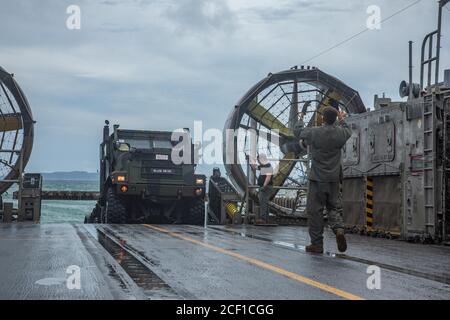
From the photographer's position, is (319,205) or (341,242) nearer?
(341,242)

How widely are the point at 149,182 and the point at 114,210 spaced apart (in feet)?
4.17

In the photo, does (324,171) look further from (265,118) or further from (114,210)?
(265,118)

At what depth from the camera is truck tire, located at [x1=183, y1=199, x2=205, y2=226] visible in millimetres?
18766

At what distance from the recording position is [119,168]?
18281 mm

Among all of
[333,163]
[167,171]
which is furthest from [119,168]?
[333,163]

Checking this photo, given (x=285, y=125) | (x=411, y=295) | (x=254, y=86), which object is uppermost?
Result: (x=254, y=86)

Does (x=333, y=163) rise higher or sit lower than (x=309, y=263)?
higher

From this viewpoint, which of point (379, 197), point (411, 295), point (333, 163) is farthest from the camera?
point (379, 197)

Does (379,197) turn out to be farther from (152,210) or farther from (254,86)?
(254,86)

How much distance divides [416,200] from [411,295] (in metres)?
7.22

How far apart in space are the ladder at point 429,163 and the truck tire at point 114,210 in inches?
345

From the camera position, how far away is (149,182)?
18.2 metres

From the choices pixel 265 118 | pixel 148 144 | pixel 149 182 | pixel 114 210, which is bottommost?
pixel 114 210

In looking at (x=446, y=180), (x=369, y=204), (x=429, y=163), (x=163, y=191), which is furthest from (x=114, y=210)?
(x=446, y=180)
